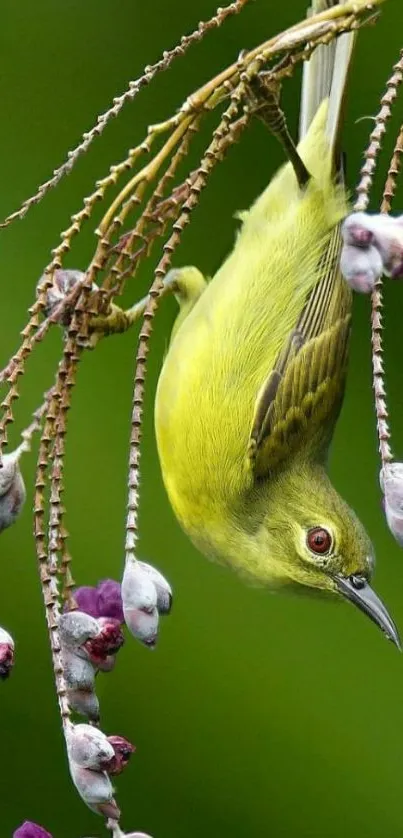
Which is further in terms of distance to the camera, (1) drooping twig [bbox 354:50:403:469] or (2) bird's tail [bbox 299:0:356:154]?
(2) bird's tail [bbox 299:0:356:154]

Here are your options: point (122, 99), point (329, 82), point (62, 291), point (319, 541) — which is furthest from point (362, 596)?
point (122, 99)

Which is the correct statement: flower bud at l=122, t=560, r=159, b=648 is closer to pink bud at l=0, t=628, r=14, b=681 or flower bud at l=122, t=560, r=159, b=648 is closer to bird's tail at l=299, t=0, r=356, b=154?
pink bud at l=0, t=628, r=14, b=681

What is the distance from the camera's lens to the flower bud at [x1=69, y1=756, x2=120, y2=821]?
1080 mm

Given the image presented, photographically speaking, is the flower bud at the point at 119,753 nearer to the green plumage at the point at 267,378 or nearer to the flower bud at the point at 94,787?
the flower bud at the point at 94,787

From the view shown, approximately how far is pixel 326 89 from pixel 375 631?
1.14m

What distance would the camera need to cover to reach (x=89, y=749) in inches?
42.3

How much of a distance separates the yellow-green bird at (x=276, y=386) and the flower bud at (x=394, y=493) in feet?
2.59

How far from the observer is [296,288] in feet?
6.31

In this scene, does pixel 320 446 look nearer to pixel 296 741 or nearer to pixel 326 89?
pixel 326 89

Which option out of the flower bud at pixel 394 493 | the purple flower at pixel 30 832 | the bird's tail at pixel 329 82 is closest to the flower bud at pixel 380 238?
the flower bud at pixel 394 493

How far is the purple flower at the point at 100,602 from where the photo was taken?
124 cm

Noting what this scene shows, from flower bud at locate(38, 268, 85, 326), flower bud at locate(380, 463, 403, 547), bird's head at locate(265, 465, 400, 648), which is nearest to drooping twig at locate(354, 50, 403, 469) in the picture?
flower bud at locate(380, 463, 403, 547)

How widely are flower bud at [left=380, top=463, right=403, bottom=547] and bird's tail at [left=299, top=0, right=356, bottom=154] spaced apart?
859 millimetres

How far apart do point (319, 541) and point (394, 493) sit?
0.95 metres
